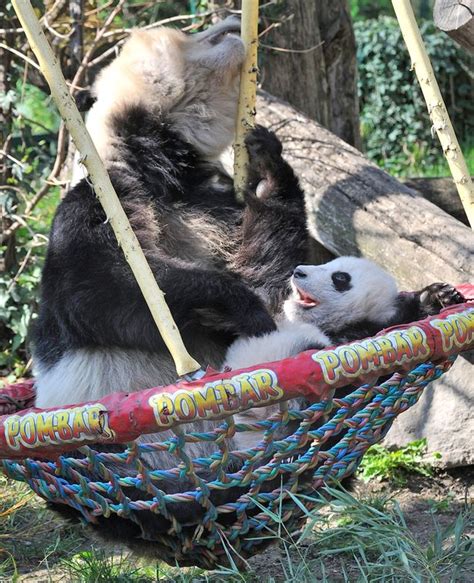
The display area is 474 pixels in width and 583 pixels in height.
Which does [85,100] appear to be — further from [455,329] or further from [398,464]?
[398,464]

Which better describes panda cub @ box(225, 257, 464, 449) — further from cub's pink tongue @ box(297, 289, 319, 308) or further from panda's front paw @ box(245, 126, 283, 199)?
panda's front paw @ box(245, 126, 283, 199)

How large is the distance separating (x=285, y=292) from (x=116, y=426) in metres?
1.48

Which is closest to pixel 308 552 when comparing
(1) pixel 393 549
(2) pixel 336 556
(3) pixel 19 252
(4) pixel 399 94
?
(2) pixel 336 556

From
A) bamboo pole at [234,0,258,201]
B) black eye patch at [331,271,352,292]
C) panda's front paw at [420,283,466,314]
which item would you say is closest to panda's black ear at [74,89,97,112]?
bamboo pole at [234,0,258,201]

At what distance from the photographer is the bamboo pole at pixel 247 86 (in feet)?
10.3

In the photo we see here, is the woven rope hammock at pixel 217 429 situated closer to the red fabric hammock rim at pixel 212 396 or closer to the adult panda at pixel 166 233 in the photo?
the red fabric hammock rim at pixel 212 396

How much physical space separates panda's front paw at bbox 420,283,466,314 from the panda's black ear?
1.49 m

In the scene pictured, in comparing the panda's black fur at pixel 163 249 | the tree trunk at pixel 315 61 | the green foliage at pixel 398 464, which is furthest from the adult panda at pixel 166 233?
the tree trunk at pixel 315 61

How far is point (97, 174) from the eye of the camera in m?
2.38

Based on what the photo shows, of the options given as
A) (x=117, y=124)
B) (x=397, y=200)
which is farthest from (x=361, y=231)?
(x=117, y=124)

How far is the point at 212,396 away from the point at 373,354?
432 mm

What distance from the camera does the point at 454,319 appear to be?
243 centimetres

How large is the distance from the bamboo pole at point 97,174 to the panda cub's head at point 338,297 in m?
1.08

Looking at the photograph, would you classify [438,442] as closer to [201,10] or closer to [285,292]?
[285,292]
